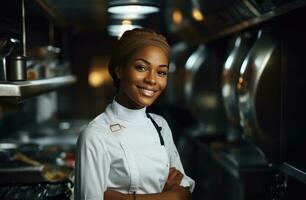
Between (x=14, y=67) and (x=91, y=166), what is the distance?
0.83 m

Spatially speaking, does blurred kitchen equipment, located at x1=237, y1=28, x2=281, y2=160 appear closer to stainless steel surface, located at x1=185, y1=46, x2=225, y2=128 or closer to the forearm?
the forearm

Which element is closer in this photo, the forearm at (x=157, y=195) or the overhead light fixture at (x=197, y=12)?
the forearm at (x=157, y=195)

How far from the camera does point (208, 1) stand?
333 cm

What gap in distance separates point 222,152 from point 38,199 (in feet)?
5.56

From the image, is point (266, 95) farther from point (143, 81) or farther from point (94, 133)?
point (94, 133)

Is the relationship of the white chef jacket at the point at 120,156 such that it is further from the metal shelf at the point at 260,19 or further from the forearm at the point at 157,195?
the metal shelf at the point at 260,19

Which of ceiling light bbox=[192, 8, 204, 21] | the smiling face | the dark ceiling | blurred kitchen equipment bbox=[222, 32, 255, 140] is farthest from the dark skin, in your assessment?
ceiling light bbox=[192, 8, 204, 21]

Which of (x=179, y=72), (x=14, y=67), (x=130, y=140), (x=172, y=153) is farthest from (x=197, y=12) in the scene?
(x=130, y=140)

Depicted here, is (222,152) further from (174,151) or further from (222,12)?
(174,151)

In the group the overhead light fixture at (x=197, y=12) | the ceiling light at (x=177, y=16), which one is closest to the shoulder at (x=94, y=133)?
the overhead light fixture at (x=197, y=12)

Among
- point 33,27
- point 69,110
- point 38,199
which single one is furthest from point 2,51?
point 69,110

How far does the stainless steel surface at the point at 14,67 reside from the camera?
208 cm

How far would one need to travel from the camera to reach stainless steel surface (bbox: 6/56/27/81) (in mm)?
2076

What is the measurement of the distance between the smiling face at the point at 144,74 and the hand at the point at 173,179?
0.92ft
